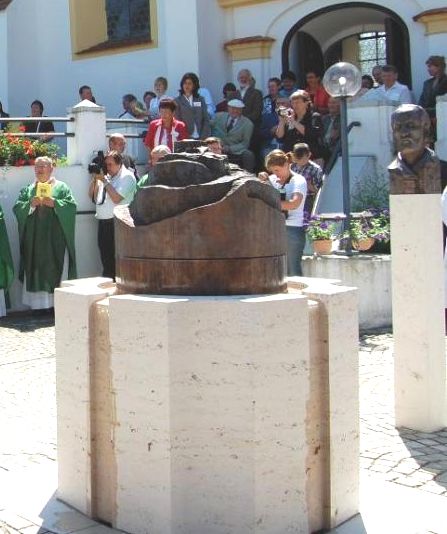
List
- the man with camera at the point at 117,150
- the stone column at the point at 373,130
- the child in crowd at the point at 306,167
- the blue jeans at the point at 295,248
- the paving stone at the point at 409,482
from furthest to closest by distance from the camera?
the stone column at the point at 373,130 < the man with camera at the point at 117,150 < the child in crowd at the point at 306,167 < the blue jeans at the point at 295,248 < the paving stone at the point at 409,482

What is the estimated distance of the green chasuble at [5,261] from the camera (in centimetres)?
1163

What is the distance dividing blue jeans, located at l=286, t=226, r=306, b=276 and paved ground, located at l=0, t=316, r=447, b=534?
5.53ft

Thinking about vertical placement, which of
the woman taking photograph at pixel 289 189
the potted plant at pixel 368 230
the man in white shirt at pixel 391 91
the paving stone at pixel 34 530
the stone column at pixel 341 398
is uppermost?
the man in white shirt at pixel 391 91

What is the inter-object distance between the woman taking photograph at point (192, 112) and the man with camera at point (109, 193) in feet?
7.11

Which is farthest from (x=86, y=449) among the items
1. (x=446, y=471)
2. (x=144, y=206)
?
(x=446, y=471)

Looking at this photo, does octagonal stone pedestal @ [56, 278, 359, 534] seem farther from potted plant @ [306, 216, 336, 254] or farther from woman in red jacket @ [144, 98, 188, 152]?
woman in red jacket @ [144, 98, 188, 152]

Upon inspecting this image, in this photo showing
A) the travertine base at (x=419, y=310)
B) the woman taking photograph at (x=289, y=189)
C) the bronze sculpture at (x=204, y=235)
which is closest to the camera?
the bronze sculpture at (x=204, y=235)

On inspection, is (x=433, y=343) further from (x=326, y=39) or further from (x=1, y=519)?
(x=326, y=39)

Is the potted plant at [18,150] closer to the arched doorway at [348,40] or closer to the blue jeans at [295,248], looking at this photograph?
the blue jeans at [295,248]

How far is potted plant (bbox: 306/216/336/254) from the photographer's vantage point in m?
10.6

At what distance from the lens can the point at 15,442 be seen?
612cm

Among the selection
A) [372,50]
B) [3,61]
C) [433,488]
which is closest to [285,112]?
[433,488]

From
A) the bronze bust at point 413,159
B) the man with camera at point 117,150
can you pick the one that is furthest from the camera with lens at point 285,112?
the bronze bust at point 413,159

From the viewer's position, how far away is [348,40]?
2200 cm
